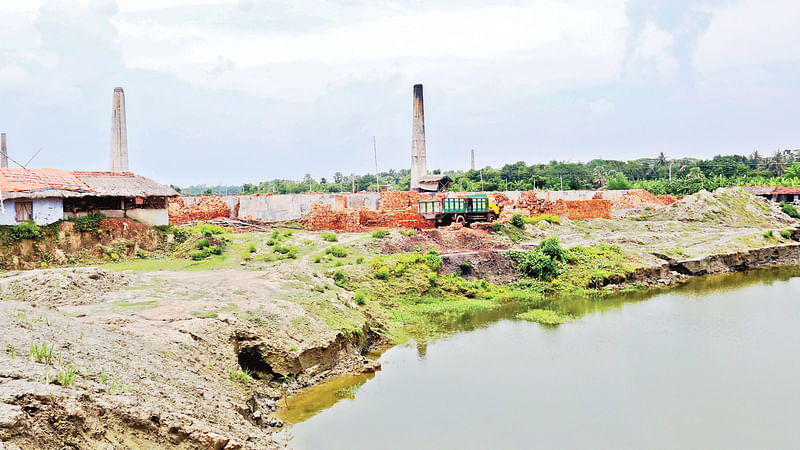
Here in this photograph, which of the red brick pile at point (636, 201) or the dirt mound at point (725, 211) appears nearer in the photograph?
the dirt mound at point (725, 211)

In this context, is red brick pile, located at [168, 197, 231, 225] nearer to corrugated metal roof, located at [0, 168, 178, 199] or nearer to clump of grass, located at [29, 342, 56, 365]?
corrugated metal roof, located at [0, 168, 178, 199]

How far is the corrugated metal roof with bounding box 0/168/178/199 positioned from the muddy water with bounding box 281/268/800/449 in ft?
52.6

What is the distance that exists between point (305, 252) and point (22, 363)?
1831 cm

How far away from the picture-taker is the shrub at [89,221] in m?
24.7

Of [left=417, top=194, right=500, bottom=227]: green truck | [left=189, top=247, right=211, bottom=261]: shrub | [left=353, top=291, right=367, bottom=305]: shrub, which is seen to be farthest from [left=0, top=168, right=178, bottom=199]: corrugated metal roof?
[left=417, top=194, right=500, bottom=227]: green truck

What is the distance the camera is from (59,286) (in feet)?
49.1

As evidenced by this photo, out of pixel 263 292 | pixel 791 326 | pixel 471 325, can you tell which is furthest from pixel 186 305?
pixel 791 326

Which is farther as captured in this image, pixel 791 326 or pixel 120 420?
pixel 791 326

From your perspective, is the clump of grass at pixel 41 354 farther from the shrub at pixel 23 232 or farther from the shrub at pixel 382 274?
the shrub at pixel 23 232

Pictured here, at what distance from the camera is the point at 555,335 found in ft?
64.0

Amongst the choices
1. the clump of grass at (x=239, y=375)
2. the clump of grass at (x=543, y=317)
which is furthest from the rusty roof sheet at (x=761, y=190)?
the clump of grass at (x=239, y=375)

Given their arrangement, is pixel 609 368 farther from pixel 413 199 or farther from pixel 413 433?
pixel 413 199

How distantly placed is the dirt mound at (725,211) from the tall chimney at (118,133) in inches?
1494

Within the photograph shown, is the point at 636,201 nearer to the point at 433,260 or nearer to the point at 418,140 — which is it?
the point at 418,140
